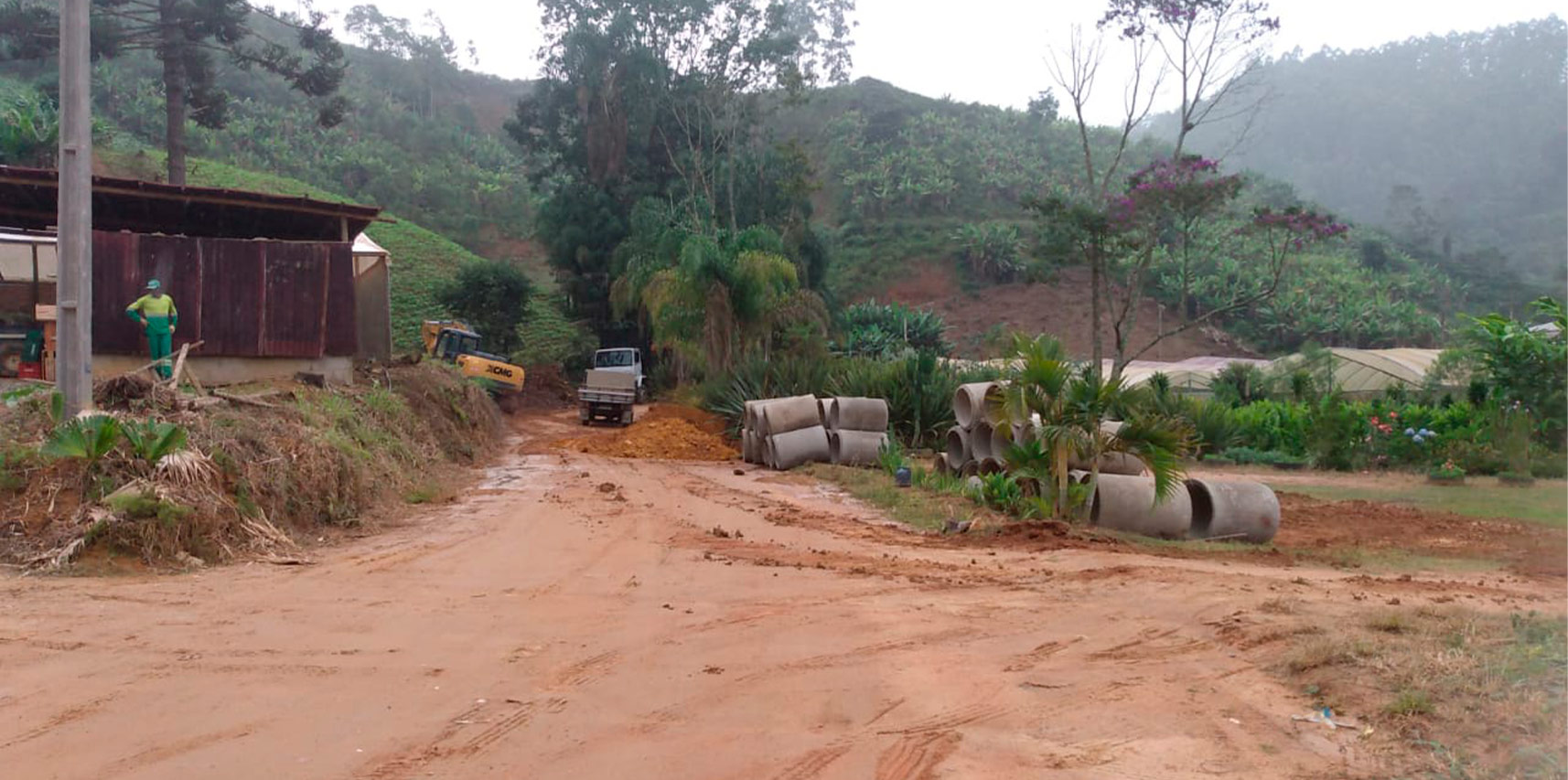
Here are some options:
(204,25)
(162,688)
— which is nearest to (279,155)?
(204,25)

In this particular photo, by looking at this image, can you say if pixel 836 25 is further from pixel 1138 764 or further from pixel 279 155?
pixel 1138 764

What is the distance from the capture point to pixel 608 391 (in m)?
29.9

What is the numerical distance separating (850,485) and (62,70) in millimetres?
11538

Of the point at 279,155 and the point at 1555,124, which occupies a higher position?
the point at 1555,124

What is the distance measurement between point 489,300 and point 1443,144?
229 feet

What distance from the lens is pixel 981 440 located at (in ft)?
52.5

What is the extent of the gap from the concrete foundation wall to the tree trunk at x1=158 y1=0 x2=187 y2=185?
1449 cm

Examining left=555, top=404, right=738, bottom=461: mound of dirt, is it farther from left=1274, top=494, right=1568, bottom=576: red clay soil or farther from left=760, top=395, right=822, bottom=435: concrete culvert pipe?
left=1274, top=494, right=1568, bottom=576: red clay soil

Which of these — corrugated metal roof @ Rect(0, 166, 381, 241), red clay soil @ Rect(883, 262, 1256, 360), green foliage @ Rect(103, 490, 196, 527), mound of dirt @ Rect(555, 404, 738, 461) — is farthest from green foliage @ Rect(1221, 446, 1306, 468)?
red clay soil @ Rect(883, 262, 1256, 360)

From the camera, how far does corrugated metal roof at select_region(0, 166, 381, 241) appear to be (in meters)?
18.9

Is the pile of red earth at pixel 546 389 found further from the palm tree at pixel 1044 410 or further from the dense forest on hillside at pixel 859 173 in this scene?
the palm tree at pixel 1044 410

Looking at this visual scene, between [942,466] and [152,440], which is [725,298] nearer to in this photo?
[942,466]

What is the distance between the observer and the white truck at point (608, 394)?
29.9 m

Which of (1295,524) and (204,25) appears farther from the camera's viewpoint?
(204,25)
